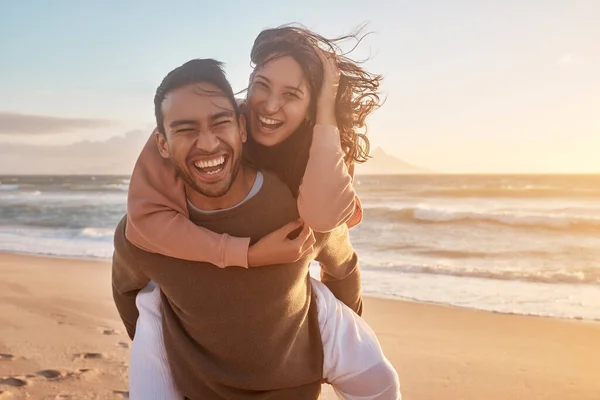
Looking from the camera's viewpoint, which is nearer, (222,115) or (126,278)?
(222,115)

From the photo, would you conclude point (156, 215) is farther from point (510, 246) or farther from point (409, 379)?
point (510, 246)

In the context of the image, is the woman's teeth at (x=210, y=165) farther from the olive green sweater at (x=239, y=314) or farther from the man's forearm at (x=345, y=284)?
the man's forearm at (x=345, y=284)

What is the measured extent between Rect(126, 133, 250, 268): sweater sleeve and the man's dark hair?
6.4 inches

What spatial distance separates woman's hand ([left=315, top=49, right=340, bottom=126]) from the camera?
260 cm

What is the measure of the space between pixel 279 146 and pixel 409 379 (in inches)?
101

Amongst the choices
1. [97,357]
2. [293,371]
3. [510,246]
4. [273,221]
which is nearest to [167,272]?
[273,221]

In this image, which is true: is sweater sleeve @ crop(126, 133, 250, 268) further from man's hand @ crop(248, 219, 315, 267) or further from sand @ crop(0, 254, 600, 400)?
sand @ crop(0, 254, 600, 400)

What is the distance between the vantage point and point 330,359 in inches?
102

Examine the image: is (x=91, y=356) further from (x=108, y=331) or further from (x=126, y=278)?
(x=126, y=278)

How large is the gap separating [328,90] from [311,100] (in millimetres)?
89

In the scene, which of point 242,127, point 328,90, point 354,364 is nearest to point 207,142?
point 242,127

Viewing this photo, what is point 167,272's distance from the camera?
7.76 ft

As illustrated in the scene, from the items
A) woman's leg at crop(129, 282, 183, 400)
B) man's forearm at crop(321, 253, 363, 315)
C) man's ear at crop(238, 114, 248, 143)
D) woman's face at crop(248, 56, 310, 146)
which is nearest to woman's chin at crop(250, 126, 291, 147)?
woman's face at crop(248, 56, 310, 146)

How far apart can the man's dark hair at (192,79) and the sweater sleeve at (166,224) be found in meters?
0.16
